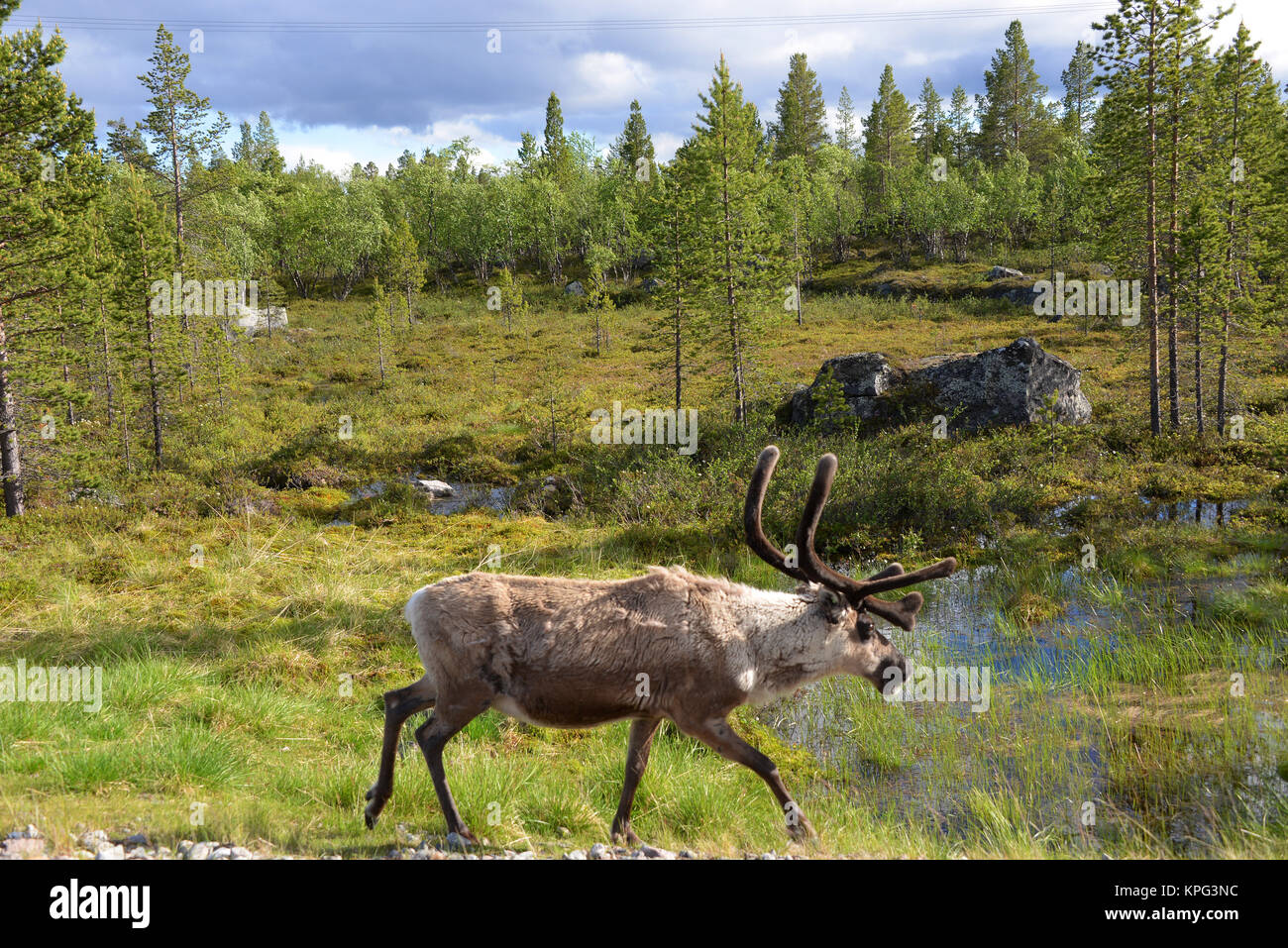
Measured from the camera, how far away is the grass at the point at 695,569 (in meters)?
6.12

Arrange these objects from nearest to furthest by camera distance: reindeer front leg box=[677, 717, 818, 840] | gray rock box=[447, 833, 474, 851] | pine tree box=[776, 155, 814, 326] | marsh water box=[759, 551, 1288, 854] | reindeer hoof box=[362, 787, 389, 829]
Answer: gray rock box=[447, 833, 474, 851], reindeer front leg box=[677, 717, 818, 840], reindeer hoof box=[362, 787, 389, 829], marsh water box=[759, 551, 1288, 854], pine tree box=[776, 155, 814, 326]

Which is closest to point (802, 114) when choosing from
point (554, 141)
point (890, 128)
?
point (890, 128)

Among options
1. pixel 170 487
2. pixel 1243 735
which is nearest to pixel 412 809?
pixel 1243 735

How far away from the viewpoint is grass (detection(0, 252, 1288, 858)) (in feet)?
20.1

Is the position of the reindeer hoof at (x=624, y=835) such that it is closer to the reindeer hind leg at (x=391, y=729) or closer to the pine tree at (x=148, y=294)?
the reindeer hind leg at (x=391, y=729)

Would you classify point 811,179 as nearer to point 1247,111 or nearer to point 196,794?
point 1247,111

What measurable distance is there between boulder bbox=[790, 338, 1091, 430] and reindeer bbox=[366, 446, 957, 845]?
21343 millimetres

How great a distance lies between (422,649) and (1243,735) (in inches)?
343

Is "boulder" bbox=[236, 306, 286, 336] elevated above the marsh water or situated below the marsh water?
above

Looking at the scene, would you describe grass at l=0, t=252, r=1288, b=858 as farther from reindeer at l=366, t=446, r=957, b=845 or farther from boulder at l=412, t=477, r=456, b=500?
boulder at l=412, t=477, r=456, b=500

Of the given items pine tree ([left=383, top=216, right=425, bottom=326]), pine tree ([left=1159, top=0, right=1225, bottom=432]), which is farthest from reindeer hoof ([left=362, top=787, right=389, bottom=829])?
pine tree ([left=383, top=216, right=425, bottom=326])

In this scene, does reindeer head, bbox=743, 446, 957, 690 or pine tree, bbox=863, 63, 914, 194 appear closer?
reindeer head, bbox=743, 446, 957, 690

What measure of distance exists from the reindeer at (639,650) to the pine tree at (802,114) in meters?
82.9

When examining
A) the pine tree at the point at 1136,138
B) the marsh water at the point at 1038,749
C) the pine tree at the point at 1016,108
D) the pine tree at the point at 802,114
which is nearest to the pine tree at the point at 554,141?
the pine tree at the point at 802,114
